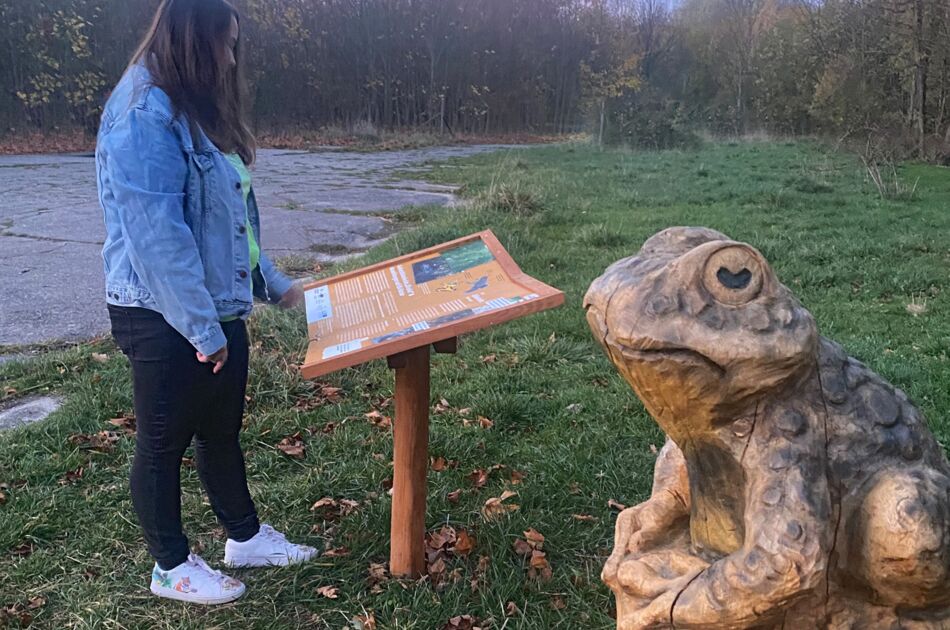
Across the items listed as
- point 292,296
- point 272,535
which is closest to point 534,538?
point 272,535

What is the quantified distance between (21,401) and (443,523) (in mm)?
2603

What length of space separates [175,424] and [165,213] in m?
0.72

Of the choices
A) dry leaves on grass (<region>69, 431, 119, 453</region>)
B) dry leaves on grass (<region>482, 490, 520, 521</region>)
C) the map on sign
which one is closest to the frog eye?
the map on sign

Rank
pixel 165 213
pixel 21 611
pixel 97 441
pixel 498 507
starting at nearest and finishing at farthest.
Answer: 1. pixel 165 213
2. pixel 21 611
3. pixel 498 507
4. pixel 97 441

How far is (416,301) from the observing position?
8.43 feet

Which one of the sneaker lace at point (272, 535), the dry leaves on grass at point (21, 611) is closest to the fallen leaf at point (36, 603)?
the dry leaves on grass at point (21, 611)

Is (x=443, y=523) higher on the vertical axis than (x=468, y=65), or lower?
lower

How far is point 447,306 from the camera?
241 centimetres

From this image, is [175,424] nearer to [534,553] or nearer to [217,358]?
[217,358]

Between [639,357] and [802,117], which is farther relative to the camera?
[802,117]

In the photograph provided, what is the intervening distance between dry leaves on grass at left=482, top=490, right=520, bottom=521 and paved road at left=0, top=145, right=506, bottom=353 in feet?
11.1

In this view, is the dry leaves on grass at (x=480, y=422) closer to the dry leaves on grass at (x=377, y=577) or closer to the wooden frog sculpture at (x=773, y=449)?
the dry leaves on grass at (x=377, y=577)

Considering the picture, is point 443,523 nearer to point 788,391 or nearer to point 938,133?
point 788,391

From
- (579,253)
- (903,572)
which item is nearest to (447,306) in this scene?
(903,572)
